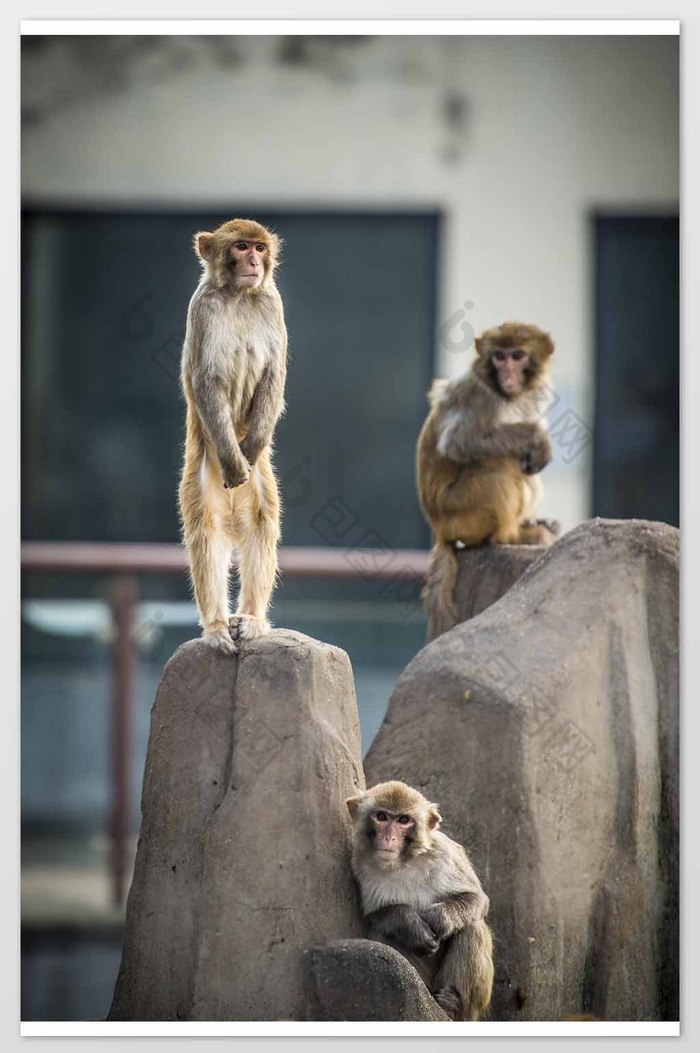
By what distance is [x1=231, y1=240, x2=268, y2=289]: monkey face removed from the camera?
16.6ft

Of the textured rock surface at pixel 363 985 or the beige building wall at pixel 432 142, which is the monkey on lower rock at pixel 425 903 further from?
the beige building wall at pixel 432 142

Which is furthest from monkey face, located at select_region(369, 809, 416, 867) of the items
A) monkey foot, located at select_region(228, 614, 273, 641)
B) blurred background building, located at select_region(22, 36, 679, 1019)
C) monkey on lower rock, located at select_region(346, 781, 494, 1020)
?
blurred background building, located at select_region(22, 36, 679, 1019)

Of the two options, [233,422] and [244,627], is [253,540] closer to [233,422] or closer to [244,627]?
[244,627]

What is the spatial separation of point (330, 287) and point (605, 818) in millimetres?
2974

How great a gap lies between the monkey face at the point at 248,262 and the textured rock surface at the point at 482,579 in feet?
6.90

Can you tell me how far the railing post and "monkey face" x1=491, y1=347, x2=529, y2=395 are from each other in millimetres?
1933

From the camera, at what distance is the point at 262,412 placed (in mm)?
5250

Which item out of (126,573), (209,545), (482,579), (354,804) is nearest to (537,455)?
(482,579)

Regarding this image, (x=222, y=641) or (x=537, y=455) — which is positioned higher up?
(x=537, y=455)

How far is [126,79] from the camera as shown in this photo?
6.05 meters

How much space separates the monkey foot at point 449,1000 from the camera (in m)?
5.17

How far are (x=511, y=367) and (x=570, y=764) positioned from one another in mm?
1833

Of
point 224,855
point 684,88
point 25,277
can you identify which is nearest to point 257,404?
point 25,277

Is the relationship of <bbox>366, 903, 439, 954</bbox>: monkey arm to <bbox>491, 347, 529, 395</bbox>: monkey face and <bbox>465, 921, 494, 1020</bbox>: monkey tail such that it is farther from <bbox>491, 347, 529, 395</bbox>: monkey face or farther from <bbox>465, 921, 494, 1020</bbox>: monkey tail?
<bbox>491, 347, 529, 395</bbox>: monkey face
